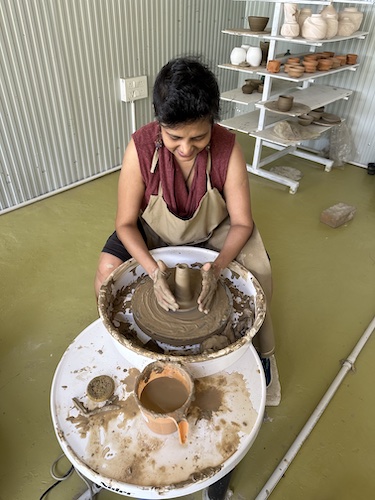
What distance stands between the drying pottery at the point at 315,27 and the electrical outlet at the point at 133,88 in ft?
4.42

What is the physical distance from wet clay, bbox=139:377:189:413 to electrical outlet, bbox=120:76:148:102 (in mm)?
2812

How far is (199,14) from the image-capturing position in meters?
3.49

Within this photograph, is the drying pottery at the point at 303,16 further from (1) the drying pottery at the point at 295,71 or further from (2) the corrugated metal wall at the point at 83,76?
(2) the corrugated metal wall at the point at 83,76

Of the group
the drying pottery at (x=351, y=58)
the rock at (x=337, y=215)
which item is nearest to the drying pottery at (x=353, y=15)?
the drying pottery at (x=351, y=58)

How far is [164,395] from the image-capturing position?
92 cm

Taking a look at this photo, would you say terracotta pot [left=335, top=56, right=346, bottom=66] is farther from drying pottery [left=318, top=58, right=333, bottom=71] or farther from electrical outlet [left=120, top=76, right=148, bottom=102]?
electrical outlet [left=120, top=76, right=148, bottom=102]

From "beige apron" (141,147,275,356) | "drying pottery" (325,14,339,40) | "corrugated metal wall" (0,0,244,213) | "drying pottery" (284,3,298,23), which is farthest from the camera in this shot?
"drying pottery" (325,14,339,40)

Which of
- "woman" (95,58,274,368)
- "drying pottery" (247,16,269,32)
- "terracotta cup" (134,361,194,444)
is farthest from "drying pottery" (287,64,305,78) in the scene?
"terracotta cup" (134,361,194,444)

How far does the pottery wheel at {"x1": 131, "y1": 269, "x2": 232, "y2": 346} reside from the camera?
1.12 m

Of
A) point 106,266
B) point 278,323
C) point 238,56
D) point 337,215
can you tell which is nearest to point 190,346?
point 106,266

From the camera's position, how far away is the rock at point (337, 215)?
9.20 feet

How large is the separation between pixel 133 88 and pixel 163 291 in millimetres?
2570

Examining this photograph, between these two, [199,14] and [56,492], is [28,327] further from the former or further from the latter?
[199,14]

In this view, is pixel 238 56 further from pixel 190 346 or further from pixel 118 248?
pixel 190 346
